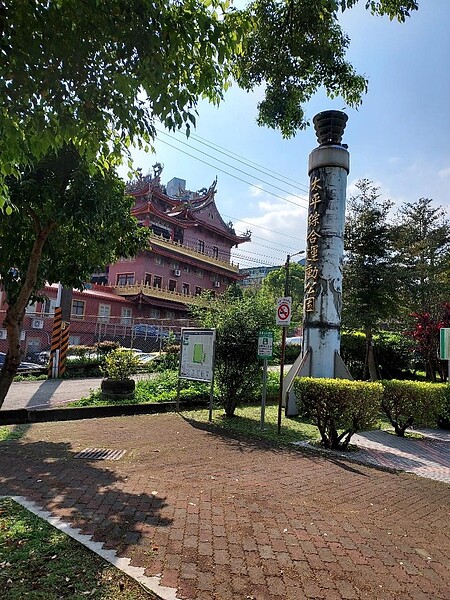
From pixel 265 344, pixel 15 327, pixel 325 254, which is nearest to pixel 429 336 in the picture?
pixel 325 254

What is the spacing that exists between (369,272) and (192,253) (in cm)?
3087

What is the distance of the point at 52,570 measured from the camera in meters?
3.04

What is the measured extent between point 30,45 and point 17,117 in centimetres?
39

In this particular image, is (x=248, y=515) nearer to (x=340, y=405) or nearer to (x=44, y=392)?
(x=340, y=405)

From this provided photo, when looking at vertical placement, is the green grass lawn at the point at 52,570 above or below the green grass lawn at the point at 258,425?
below

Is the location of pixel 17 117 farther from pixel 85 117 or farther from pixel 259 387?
pixel 259 387

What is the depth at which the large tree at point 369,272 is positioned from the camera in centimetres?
1611

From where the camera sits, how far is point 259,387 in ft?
35.6

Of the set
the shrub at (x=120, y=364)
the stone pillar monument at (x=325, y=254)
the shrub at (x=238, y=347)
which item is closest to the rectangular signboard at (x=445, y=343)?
the stone pillar monument at (x=325, y=254)

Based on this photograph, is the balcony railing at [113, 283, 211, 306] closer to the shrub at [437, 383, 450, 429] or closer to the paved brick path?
the shrub at [437, 383, 450, 429]

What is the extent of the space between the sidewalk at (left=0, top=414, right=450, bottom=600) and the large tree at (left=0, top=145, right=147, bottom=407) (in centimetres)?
189

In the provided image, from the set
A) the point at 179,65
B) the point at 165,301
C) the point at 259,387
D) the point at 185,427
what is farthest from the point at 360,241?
the point at 165,301

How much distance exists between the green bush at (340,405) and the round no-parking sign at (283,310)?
129cm

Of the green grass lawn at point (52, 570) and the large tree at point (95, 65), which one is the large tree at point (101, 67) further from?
the green grass lawn at point (52, 570)
